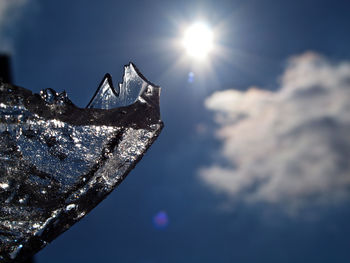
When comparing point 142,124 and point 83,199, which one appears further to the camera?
point 83,199

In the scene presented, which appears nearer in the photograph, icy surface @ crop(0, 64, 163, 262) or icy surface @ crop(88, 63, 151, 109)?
icy surface @ crop(0, 64, 163, 262)

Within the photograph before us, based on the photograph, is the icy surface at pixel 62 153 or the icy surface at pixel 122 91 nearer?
the icy surface at pixel 62 153

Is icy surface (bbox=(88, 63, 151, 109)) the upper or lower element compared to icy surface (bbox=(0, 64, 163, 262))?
upper

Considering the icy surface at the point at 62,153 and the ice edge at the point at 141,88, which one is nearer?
the icy surface at the point at 62,153

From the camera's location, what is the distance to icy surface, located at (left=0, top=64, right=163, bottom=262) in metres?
A: 1.82

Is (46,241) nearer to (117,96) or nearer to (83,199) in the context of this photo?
(83,199)

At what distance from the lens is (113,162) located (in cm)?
213

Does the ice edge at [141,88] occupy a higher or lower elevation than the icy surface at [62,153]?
higher

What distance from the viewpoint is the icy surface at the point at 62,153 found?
1820 millimetres

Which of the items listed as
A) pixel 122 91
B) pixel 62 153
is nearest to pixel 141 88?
pixel 122 91

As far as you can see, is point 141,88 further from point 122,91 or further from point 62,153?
point 62,153

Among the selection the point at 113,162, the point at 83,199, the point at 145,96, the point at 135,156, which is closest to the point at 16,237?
the point at 83,199

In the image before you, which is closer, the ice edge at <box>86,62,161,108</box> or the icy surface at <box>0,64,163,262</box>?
the icy surface at <box>0,64,163,262</box>

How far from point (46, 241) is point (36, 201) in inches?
13.8
